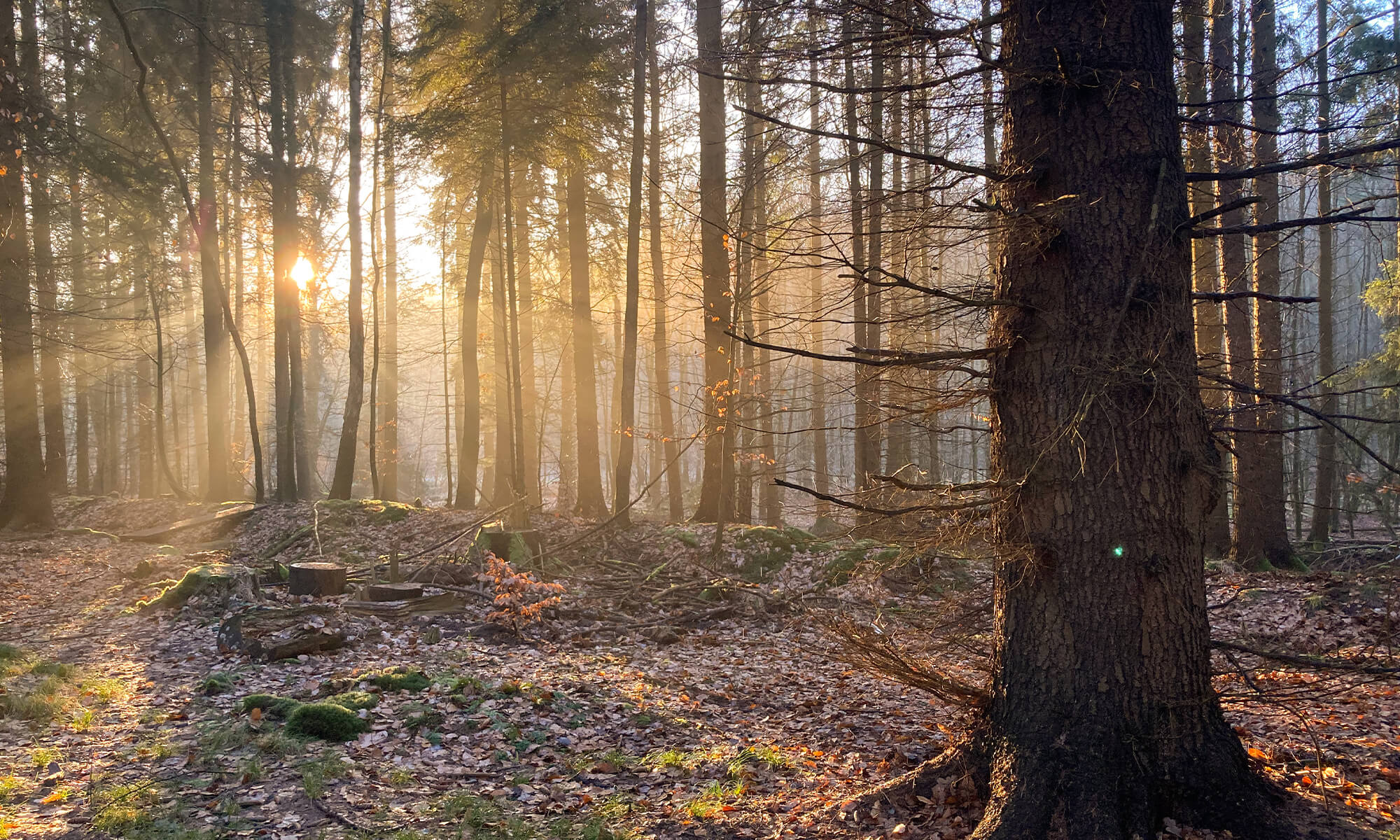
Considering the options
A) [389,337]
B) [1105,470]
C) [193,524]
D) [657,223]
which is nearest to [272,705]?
[1105,470]

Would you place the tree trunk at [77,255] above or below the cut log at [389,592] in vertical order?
above

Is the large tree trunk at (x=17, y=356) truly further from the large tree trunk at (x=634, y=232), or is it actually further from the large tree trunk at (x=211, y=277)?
the large tree trunk at (x=634, y=232)

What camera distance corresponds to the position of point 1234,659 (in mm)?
3826

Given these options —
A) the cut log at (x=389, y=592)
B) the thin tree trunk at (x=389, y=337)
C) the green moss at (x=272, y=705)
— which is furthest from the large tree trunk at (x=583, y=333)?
the green moss at (x=272, y=705)

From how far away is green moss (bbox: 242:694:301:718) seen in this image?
19.1 ft

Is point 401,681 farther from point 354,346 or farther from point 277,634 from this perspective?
point 354,346

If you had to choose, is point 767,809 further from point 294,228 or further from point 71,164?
point 294,228

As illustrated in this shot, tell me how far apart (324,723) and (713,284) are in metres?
9.47

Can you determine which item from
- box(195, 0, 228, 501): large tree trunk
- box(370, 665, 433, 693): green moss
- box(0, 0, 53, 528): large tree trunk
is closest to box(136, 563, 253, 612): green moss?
box(370, 665, 433, 693): green moss

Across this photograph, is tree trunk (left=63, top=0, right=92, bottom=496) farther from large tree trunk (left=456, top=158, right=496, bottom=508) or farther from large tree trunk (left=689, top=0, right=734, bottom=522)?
large tree trunk (left=689, top=0, right=734, bottom=522)

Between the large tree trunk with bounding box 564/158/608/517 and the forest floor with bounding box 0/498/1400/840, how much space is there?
16.9 feet

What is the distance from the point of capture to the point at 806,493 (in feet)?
30.3

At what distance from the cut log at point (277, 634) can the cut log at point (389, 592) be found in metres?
1.10

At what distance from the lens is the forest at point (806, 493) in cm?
354
